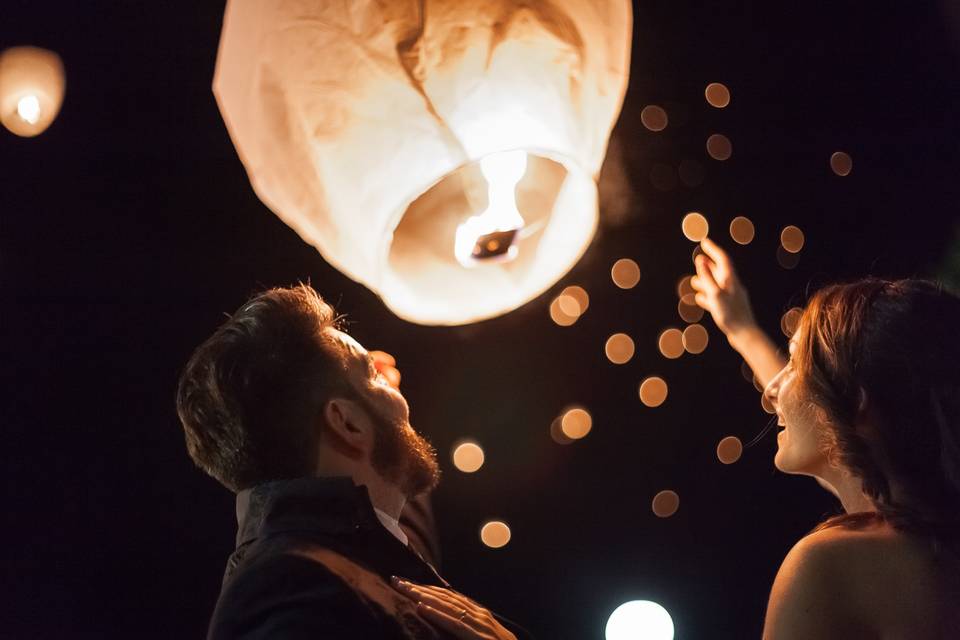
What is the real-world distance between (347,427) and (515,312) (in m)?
1.14

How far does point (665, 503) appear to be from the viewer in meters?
2.87

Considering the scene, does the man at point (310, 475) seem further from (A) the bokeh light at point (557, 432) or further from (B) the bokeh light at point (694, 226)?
(B) the bokeh light at point (694, 226)

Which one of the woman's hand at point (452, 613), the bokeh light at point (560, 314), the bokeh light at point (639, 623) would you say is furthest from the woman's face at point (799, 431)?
the bokeh light at point (639, 623)

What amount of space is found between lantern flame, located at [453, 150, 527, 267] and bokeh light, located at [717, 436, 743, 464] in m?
1.72

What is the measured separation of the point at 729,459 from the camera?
9.62ft

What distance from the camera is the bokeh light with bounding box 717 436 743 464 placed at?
2.92m

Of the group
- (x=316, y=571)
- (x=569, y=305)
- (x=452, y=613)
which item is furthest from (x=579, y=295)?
(x=316, y=571)

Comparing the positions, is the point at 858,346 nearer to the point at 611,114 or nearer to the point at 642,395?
the point at 611,114

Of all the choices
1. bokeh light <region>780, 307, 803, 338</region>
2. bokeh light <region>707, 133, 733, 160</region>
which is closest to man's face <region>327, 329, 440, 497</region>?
bokeh light <region>707, 133, 733, 160</region>

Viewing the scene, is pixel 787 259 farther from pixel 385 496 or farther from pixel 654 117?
pixel 385 496

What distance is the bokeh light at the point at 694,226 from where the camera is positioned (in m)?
2.76

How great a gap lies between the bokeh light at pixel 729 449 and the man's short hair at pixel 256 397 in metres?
1.69

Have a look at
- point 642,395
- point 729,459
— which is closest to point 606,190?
point 642,395

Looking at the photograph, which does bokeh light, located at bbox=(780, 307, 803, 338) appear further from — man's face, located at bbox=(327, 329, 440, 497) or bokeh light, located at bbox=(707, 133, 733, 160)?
man's face, located at bbox=(327, 329, 440, 497)
